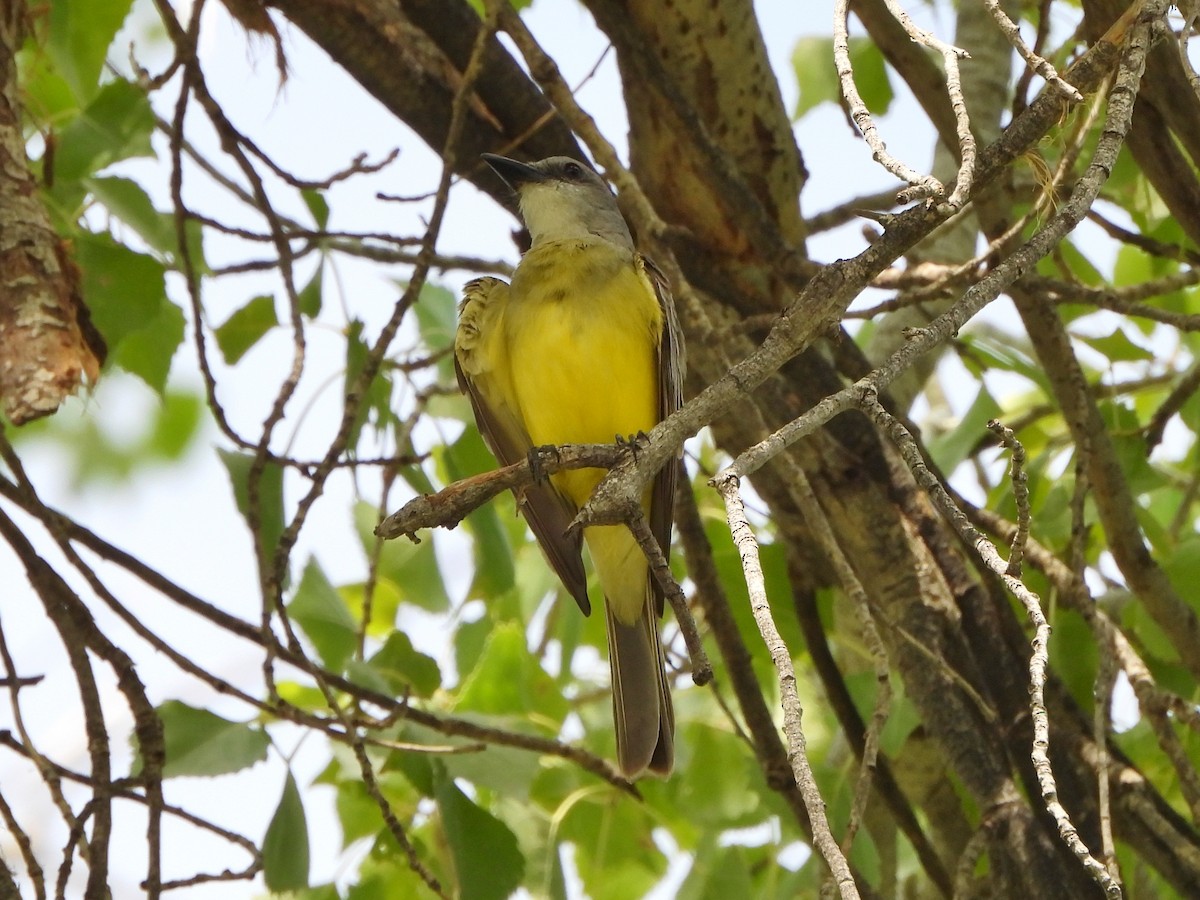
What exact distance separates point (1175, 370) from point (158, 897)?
15.0 feet

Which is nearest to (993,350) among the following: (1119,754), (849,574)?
(1119,754)

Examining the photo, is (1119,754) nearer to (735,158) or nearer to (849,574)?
(849,574)

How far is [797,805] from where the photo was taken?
12.9 feet

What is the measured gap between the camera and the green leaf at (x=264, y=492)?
3.87 metres

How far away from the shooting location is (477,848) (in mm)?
3717

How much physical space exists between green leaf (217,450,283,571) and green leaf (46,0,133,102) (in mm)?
1084

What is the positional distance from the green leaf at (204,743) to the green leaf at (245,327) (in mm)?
1392

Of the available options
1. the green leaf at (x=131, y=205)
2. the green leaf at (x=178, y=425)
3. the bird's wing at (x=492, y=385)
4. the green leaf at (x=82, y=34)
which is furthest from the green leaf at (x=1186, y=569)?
the green leaf at (x=178, y=425)

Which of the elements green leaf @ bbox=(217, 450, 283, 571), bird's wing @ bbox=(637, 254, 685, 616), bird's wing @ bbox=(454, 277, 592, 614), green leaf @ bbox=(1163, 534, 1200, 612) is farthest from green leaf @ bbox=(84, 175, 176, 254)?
green leaf @ bbox=(1163, 534, 1200, 612)

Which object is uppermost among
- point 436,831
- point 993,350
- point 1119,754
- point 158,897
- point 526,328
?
point 526,328

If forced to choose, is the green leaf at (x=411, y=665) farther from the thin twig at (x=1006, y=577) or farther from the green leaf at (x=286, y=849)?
the thin twig at (x=1006, y=577)

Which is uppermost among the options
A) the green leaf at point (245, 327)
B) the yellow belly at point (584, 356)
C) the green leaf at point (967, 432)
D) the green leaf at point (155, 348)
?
the green leaf at point (245, 327)

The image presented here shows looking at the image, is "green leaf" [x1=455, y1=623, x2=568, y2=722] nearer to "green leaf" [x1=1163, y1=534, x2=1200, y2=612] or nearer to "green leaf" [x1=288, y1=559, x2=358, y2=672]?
"green leaf" [x1=288, y1=559, x2=358, y2=672]

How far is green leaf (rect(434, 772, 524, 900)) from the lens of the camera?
367 cm
